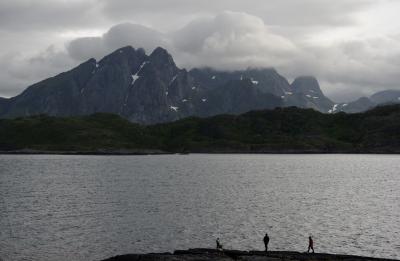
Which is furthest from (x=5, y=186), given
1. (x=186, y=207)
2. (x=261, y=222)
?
(x=261, y=222)

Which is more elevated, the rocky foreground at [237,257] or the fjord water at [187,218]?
the rocky foreground at [237,257]

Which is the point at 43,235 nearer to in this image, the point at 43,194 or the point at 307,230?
the point at 307,230

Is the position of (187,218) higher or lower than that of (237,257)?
lower

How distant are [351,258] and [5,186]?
5591 inches

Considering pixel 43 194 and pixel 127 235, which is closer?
pixel 127 235

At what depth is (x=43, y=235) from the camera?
283 feet

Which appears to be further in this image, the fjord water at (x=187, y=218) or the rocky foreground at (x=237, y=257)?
the fjord water at (x=187, y=218)

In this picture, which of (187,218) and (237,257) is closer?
(237,257)

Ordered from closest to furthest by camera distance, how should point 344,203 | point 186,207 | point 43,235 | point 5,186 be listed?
point 43,235 < point 186,207 < point 344,203 < point 5,186

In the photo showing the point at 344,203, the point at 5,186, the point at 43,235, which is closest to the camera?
the point at 43,235

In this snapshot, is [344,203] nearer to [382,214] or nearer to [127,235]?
[382,214]

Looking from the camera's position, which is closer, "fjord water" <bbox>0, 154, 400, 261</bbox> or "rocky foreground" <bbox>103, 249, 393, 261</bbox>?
"rocky foreground" <bbox>103, 249, 393, 261</bbox>

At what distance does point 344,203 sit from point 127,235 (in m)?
69.0

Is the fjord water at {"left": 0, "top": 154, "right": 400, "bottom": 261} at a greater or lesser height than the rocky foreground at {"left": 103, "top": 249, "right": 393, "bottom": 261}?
lesser
